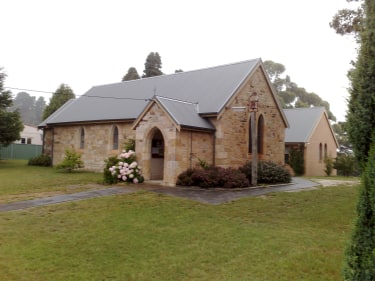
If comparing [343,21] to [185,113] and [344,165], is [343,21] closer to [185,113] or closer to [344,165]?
[185,113]

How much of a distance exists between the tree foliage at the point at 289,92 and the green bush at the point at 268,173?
125 ft

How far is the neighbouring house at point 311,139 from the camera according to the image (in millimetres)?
28844

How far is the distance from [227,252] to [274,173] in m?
11.3

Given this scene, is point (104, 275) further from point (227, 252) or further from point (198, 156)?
point (198, 156)

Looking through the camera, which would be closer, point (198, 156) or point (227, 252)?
point (227, 252)

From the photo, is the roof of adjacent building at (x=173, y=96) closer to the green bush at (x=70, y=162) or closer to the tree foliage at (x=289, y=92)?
the green bush at (x=70, y=162)

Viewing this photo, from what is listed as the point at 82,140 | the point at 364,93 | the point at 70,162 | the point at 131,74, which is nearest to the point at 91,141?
the point at 82,140

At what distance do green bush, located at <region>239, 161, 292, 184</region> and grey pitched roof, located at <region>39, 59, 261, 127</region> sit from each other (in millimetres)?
3376

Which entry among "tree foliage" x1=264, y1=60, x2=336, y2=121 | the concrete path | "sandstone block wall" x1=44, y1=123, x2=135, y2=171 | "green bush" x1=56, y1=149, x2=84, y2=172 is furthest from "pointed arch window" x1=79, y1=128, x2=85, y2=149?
"tree foliage" x1=264, y1=60, x2=336, y2=121

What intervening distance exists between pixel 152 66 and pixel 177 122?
90.3ft

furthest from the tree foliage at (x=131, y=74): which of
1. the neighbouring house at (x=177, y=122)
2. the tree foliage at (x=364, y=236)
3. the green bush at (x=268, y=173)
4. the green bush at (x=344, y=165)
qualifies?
the tree foliage at (x=364, y=236)

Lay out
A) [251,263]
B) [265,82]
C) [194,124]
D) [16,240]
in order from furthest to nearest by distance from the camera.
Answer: [265,82]
[194,124]
[16,240]
[251,263]

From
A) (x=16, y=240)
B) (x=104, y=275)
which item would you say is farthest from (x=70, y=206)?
(x=104, y=275)

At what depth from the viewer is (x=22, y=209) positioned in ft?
31.4
